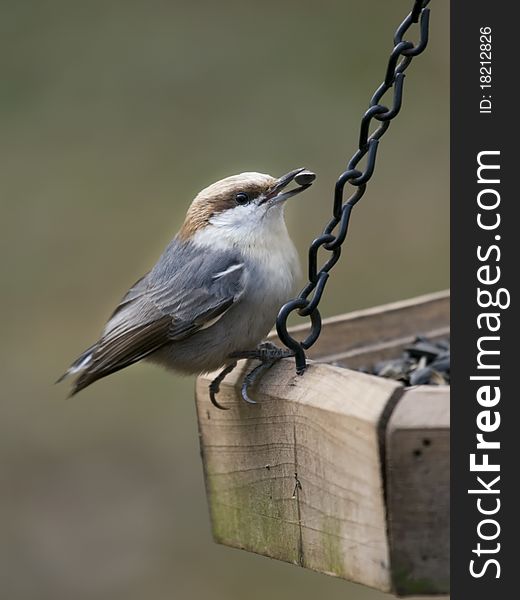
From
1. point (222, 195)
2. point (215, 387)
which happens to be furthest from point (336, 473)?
point (222, 195)

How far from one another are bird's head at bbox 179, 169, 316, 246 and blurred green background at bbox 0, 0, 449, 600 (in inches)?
100

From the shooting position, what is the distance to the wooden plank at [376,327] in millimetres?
3881

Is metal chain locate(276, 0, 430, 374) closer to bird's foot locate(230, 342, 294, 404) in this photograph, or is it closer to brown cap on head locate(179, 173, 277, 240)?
bird's foot locate(230, 342, 294, 404)

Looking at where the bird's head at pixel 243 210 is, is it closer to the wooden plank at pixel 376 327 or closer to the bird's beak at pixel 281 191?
the bird's beak at pixel 281 191

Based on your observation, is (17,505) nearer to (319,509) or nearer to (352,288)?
(352,288)

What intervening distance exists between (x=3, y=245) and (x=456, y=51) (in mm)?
5068

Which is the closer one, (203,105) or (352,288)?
(352,288)

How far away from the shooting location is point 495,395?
2754 millimetres

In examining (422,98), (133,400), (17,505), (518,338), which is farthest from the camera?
(422,98)

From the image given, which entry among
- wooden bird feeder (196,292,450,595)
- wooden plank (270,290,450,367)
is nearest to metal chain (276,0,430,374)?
wooden bird feeder (196,292,450,595)

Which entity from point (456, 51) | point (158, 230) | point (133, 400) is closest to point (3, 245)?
point (158, 230)

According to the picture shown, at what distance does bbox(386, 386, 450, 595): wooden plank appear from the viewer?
8.63ft

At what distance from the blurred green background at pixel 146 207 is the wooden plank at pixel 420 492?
10.3 ft

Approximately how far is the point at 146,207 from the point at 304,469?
4.92 meters
